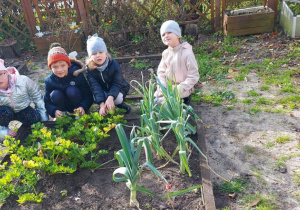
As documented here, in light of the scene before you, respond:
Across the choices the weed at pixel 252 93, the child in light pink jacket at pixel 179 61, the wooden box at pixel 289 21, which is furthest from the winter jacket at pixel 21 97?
A: the wooden box at pixel 289 21

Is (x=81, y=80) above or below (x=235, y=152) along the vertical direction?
above

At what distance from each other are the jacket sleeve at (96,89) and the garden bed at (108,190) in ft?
2.57

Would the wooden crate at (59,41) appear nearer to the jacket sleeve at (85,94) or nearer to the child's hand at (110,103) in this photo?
the jacket sleeve at (85,94)

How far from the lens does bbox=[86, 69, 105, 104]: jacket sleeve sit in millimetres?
3277

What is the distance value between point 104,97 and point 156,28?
317 cm

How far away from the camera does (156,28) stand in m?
6.16

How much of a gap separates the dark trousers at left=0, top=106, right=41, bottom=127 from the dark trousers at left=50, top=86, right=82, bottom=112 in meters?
0.28

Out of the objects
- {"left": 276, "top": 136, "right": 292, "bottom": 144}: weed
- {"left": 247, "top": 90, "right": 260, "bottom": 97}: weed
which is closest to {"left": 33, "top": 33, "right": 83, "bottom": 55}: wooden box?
{"left": 247, "top": 90, "right": 260, "bottom": 97}: weed

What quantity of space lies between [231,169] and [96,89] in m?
1.56

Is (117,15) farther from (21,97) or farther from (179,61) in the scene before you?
(21,97)

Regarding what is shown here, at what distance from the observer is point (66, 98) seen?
347 cm

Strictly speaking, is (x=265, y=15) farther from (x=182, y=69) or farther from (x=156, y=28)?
(x=182, y=69)

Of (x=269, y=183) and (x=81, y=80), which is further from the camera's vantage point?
(x=81, y=80)

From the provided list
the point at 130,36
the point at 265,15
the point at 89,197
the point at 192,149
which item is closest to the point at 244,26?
the point at 265,15
